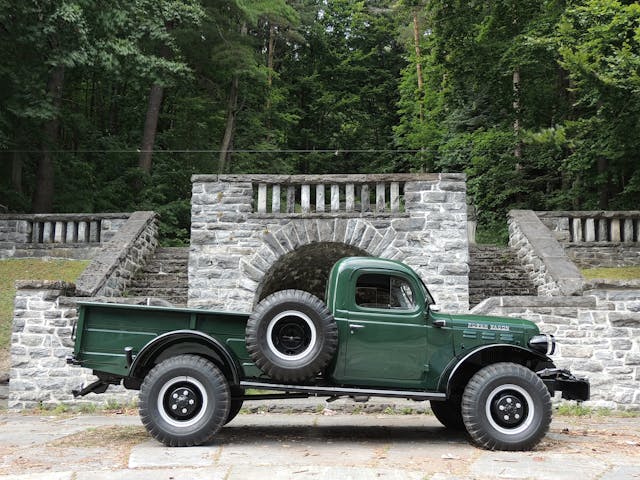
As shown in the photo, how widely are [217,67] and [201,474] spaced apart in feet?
67.7

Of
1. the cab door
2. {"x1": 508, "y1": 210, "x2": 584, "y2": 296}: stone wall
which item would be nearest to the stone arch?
{"x1": 508, "y1": 210, "x2": 584, "y2": 296}: stone wall

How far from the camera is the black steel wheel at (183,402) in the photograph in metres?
5.93

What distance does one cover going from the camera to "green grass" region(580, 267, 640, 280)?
12.1 metres

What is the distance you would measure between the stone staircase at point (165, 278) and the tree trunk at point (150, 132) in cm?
842

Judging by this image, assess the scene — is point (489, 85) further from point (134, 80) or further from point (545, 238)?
point (134, 80)

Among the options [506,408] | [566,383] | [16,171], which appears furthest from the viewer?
[16,171]

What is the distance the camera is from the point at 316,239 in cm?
1095

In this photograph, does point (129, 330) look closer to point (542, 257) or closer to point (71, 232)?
point (542, 257)

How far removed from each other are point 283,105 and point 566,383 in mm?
24915

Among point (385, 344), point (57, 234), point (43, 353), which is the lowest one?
point (43, 353)

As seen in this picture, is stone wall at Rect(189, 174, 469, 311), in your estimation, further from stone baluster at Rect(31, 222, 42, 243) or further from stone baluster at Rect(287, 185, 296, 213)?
stone baluster at Rect(31, 222, 42, 243)

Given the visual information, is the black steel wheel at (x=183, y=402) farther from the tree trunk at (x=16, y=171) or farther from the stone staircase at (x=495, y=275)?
the tree trunk at (x=16, y=171)

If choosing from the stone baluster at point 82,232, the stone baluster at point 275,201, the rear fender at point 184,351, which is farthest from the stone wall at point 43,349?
the stone baluster at point 82,232

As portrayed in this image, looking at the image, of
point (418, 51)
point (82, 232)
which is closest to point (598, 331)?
point (82, 232)
